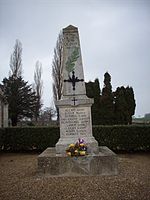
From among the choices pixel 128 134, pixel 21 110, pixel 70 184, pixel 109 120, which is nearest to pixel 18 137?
pixel 128 134

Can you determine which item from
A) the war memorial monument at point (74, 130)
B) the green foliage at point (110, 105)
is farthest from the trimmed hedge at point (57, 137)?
the green foliage at point (110, 105)

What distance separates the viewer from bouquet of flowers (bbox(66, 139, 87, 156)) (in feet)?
17.4

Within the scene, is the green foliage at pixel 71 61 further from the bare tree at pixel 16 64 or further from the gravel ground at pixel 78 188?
the bare tree at pixel 16 64

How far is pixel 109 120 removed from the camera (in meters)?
19.2

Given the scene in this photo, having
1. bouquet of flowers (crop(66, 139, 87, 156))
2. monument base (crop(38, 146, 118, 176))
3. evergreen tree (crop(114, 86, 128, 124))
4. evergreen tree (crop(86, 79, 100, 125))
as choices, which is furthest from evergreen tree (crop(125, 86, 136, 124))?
monument base (crop(38, 146, 118, 176))

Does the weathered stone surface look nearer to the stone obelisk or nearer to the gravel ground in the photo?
the stone obelisk

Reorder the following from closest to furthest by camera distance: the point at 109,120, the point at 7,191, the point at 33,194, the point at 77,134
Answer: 1. the point at 33,194
2. the point at 7,191
3. the point at 77,134
4. the point at 109,120

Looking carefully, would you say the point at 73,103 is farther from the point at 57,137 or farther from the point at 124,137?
the point at 124,137

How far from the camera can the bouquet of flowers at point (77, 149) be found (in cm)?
530

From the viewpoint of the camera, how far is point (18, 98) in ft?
93.0

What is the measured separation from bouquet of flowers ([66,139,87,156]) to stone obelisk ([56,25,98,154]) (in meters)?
0.35

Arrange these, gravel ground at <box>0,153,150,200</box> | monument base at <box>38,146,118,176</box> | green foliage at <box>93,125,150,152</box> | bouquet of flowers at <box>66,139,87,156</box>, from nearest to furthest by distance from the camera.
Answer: gravel ground at <box>0,153,150,200</box>, monument base at <box>38,146,118,176</box>, bouquet of flowers at <box>66,139,87,156</box>, green foliage at <box>93,125,150,152</box>

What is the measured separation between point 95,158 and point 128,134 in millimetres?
6128

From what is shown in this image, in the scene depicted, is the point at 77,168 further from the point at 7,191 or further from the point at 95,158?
the point at 7,191
